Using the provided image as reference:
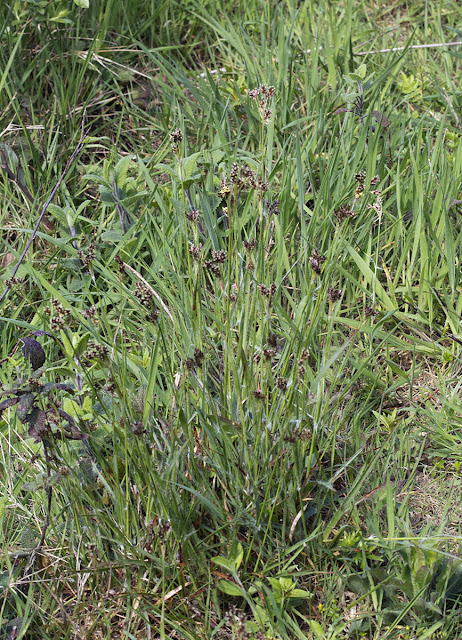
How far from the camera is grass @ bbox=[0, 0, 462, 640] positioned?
157 cm

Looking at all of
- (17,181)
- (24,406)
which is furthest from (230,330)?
(17,181)

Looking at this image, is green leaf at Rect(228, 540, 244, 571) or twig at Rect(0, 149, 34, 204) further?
twig at Rect(0, 149, 34, 204)

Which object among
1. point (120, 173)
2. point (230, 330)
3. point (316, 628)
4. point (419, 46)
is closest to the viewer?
point (316, 628)

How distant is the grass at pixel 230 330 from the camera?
1568 millimetres

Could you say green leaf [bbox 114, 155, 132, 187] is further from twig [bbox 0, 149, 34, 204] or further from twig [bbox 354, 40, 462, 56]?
twig [bbox 354, 40, 462, 56]

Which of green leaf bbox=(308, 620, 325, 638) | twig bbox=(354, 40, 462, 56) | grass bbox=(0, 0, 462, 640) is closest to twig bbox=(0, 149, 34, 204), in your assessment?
grass bbox=(0, 0, 462, 640)

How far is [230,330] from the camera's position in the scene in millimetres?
1625

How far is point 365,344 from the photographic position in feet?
6.95

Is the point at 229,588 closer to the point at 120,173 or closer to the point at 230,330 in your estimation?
the point at 230,330

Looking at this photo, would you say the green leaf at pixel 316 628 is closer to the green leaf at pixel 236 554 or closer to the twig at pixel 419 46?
the green leaf at pixel 236 554

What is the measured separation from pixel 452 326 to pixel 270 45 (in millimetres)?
1796

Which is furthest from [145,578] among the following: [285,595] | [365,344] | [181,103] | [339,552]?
[181,103]

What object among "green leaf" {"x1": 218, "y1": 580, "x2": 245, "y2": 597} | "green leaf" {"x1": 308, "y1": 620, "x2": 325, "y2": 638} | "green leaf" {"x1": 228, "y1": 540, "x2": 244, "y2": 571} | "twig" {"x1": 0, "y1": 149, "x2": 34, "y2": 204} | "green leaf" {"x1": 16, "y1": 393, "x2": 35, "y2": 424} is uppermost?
"twig" {"x1": 0, "y1": 149, "x2": 34, "y2": 204}

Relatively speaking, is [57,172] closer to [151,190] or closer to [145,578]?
[151,190]
